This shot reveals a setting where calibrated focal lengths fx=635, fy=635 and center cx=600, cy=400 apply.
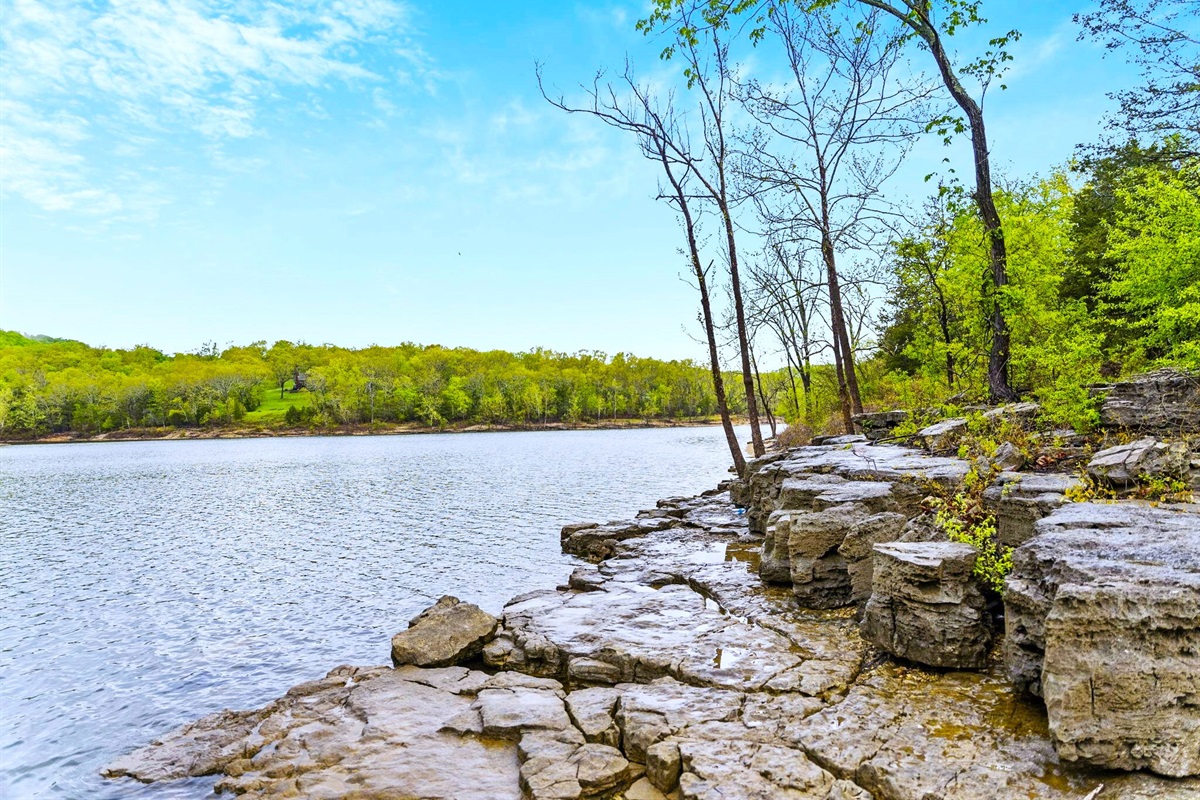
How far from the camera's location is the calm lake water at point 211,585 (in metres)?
8.11

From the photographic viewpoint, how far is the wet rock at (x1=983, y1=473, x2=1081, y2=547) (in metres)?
6.84

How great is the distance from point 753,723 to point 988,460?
593 centimetres

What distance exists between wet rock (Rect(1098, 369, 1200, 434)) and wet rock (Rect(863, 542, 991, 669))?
519 centimetres

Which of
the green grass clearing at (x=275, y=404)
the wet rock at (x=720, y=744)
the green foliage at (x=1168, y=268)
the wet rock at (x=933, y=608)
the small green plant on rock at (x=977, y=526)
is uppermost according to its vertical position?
the green grass clearing at (x=275, y=404)

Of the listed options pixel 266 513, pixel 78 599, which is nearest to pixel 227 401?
pixel 266 513

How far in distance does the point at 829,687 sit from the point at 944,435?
8.27 meters

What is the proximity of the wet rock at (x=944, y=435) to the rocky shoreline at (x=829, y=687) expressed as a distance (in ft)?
9.24

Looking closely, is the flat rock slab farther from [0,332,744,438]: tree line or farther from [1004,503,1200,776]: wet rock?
[0,332,744,438]: tree line

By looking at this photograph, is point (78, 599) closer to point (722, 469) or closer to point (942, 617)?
point (942, 617)

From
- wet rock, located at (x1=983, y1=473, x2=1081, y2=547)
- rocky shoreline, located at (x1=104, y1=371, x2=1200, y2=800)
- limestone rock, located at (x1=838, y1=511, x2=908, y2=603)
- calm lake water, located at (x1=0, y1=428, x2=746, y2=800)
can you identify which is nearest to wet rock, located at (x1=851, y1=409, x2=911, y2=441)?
calm lake water, located at (x1=0, y1=428, x2=746, y2=800)

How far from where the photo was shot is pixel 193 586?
14.3 metres

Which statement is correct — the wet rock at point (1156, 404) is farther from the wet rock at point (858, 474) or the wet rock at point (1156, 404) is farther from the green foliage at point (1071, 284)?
the wet rock at point (858, 474)

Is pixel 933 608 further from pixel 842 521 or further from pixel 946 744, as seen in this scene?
pixel 842 521

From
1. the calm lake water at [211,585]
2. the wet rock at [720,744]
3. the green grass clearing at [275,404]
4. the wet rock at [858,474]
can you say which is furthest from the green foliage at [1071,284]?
the green grass clearing at [275,404]
